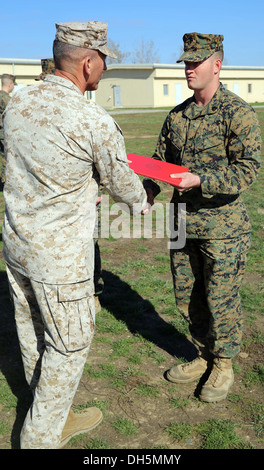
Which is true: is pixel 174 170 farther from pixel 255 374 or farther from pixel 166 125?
pixel 255 374

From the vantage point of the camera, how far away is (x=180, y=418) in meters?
3.38

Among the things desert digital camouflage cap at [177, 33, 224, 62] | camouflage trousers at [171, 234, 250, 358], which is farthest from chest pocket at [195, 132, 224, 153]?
camouflage trousers at [171, 234, 250, 358]

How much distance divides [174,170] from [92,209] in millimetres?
844

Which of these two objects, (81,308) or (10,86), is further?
(10,86)

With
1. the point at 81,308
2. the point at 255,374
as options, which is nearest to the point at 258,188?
the point at 255,374

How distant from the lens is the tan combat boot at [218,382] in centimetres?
354

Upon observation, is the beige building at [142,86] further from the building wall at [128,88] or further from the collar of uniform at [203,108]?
the collar of uniform at [203,108]

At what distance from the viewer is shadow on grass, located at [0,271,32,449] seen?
3.41 metres

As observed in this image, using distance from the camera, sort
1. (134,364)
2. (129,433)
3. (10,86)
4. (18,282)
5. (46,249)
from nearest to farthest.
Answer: (46,249)
(18,282)
(129,433)
(134,364)
(10,86)

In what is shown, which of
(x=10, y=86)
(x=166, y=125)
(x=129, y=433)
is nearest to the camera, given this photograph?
(x=129, y=433)

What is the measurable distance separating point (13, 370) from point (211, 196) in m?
2.16

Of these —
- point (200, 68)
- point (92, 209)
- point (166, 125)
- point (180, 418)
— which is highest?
point (200, 68)

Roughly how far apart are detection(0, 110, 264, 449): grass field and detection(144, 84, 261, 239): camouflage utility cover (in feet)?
2.38

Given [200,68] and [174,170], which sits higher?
[200,68]
